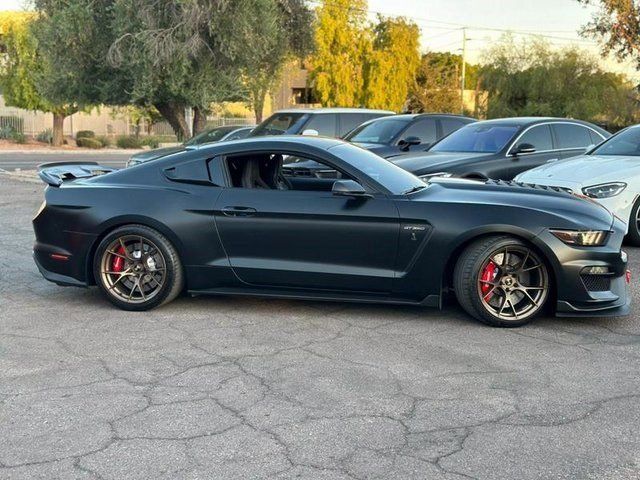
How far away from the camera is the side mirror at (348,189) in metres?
6.12

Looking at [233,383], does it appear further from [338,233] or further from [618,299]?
[618,299]

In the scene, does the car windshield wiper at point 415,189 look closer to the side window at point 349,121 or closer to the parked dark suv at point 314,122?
the parked dark suv at point 314,122

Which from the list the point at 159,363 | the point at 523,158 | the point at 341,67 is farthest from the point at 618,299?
the point at 341,67

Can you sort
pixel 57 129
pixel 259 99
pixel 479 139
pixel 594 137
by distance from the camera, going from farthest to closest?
1. pixel 57 129
2. pixel 259 99
3. pixel 594 137
4. pixel 479 139

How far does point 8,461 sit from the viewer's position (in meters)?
3.70

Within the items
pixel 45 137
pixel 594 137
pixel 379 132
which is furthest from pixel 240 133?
pixel 45 137

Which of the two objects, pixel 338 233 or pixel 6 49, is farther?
pixel 6 49

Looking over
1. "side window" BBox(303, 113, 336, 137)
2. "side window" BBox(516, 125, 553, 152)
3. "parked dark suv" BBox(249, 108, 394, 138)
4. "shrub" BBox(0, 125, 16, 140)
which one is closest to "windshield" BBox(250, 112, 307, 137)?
"parked dark suv" BBox(249, 108, 394, 138)

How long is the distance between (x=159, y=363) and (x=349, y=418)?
156 centimetres

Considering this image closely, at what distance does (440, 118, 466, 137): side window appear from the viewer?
45.8 ft

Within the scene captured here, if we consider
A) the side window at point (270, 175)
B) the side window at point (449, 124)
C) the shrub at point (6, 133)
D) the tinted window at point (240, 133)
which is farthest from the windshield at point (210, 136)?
the shrub at point (6, 133)

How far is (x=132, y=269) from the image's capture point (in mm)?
6512

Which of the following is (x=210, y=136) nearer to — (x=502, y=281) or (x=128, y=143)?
(x=502, y=281)

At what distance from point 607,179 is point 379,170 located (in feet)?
12.6
